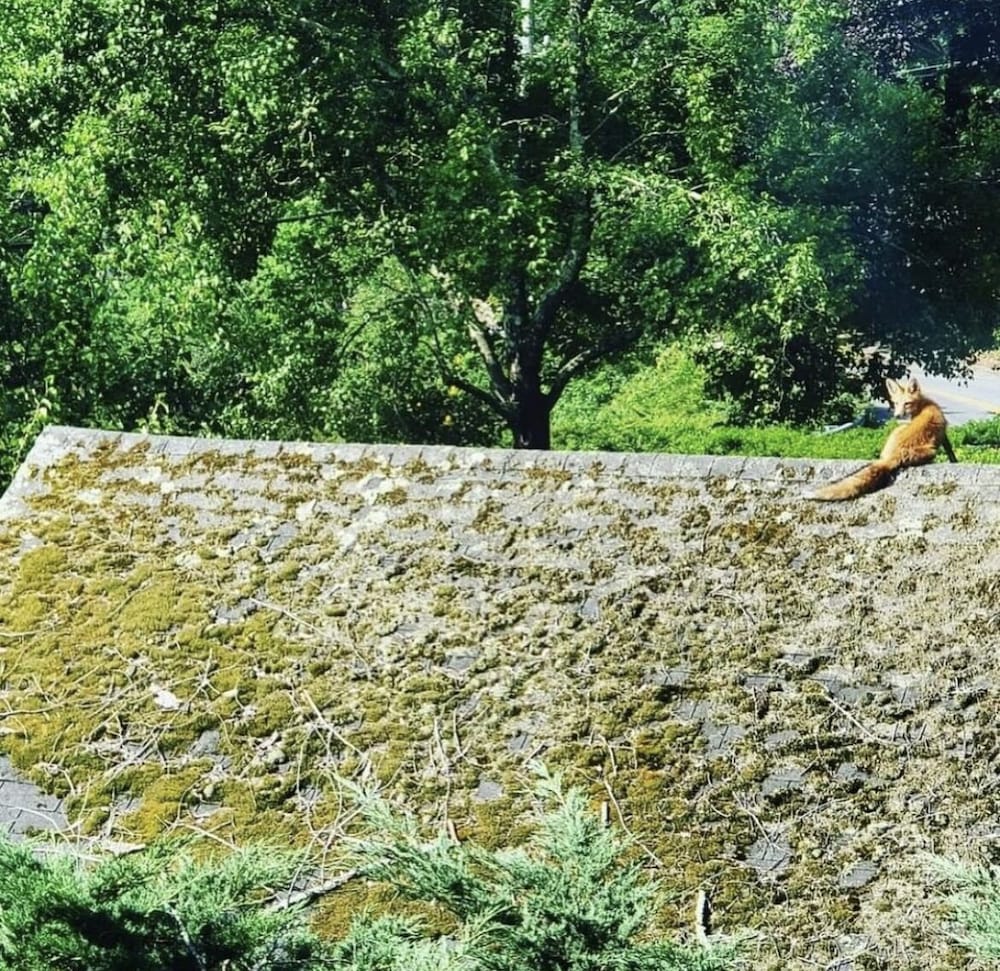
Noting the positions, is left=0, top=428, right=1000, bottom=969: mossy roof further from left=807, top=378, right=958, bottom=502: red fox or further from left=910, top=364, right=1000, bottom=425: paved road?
left=910, top=364, right=1000, bottom=425: paved road

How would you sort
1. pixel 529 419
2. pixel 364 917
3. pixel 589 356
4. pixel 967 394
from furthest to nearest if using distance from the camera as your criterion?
1. pixel 967 394
2. pixel 589 356
3. pixel 529 419
4. pixel 364 917

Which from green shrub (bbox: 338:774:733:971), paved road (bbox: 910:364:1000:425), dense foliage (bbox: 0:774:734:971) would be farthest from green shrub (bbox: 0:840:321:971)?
paved road (bbox: 910:364:1000:425)

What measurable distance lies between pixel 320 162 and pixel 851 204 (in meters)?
7.03

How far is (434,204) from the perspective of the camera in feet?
56.7

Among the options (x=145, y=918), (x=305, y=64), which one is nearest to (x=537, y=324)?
(x=305, y=64)

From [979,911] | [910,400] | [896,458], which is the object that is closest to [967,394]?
[910,400]

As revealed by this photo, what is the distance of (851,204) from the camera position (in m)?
20.4

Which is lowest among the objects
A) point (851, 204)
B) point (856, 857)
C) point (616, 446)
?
point (856, 857)

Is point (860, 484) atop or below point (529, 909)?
atop

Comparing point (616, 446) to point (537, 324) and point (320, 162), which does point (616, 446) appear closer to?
point (537, 324)

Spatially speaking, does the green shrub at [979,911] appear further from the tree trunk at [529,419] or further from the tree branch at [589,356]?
the tree branch at [589,356]

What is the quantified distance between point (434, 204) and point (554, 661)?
1120cm

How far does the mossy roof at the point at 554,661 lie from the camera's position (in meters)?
5.96

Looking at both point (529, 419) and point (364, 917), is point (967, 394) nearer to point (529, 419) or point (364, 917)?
point (529, 419)
